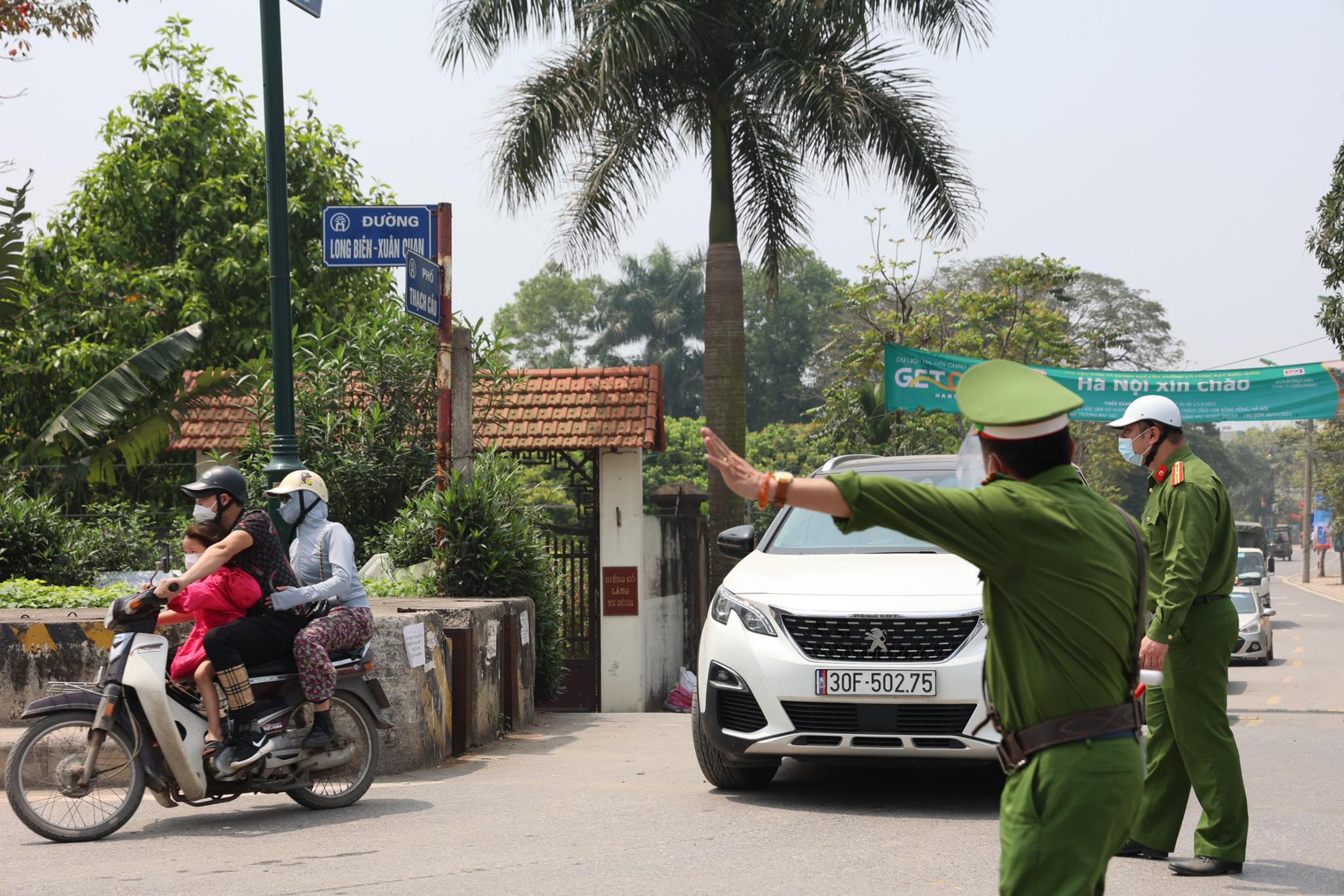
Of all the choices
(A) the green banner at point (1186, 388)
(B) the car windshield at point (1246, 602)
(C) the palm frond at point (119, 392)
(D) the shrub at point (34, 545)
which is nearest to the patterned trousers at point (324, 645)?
(D) the shrub at point (34, 545)

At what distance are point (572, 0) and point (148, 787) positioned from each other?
12533mm

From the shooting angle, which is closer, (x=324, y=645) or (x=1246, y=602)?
(x=324, y=645)

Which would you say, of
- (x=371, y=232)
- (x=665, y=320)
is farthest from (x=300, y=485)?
(x=665, y=320)

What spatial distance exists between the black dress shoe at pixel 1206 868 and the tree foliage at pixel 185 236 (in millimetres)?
17050

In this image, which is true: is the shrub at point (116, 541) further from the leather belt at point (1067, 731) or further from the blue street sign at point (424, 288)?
the leather belt at point (1067, 731)

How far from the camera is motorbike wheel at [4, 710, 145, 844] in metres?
6.38

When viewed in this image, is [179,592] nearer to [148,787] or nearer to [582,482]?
[148,787]

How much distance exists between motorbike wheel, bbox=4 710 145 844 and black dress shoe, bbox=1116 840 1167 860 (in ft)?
14.0

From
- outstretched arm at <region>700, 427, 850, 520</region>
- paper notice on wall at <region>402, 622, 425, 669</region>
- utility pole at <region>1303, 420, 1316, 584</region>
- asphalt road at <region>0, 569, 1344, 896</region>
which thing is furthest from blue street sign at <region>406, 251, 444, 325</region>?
utility pole at <region>1303, 420, 1316, 584</region>

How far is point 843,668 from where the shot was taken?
6.87 meters

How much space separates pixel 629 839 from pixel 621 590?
10566mm

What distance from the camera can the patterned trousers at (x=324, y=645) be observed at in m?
7.01

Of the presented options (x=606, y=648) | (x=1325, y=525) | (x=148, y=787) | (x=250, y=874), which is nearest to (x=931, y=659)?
(x=250, y=874)

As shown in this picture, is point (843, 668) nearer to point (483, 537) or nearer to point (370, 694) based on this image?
point (370, 694)
